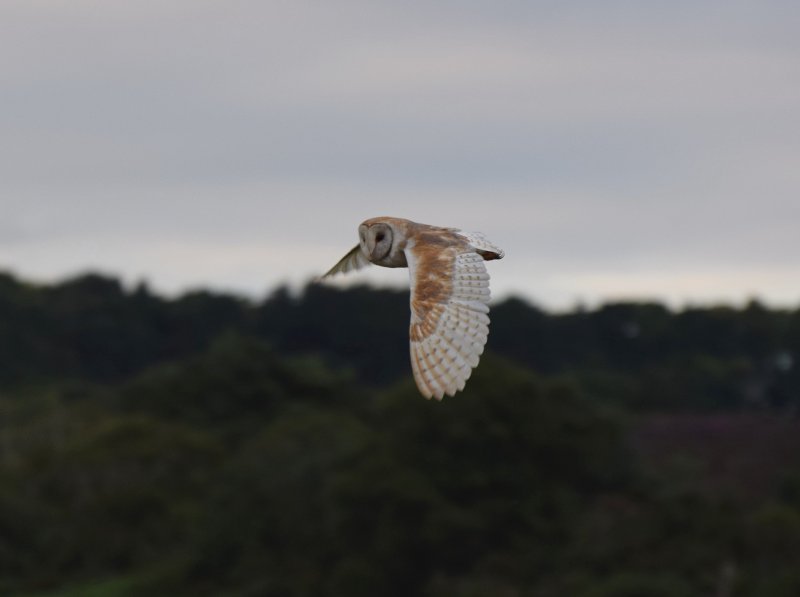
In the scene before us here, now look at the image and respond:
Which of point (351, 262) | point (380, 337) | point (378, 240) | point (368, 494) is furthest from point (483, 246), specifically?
point (380, 337)

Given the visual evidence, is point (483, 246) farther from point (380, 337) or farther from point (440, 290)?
point (380, 337)

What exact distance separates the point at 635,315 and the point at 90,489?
2186 inches

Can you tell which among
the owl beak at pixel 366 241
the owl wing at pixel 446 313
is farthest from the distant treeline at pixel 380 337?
the owl wing at pixel 446 313

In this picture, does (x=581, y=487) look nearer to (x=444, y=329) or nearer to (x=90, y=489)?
(x=90, y=489)

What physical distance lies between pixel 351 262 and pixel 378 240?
0.86 metres

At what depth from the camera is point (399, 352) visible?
288 ft

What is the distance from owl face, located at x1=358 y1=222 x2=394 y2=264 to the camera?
11711 millimetres

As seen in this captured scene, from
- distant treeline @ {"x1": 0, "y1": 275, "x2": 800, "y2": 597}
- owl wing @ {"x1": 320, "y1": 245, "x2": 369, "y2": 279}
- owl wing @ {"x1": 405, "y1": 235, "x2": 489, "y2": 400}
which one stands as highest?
owl wing @ {"x1": 320, "y1": 245, "x2": 369, "y2": 279}

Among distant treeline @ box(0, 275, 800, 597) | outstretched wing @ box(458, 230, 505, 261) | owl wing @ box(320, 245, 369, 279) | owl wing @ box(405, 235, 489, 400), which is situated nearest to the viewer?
owl wing @ box(405, 235, 489, 400)

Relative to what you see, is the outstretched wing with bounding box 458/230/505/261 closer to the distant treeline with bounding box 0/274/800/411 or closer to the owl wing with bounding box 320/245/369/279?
the owl wing with bounding box 320/245/369/279

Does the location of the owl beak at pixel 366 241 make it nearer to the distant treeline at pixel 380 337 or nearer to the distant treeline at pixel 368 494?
the distant treeline at pixel 368 494

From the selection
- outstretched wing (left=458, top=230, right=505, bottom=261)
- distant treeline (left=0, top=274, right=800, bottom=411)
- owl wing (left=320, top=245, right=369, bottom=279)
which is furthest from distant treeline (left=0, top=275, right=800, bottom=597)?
outstretched wing (left=458, top=230, right=505, bottom=261)

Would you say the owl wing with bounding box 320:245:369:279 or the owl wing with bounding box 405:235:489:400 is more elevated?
the owl wing with bounding box 320:245:369:279

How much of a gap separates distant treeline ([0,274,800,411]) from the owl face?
2659 inches
